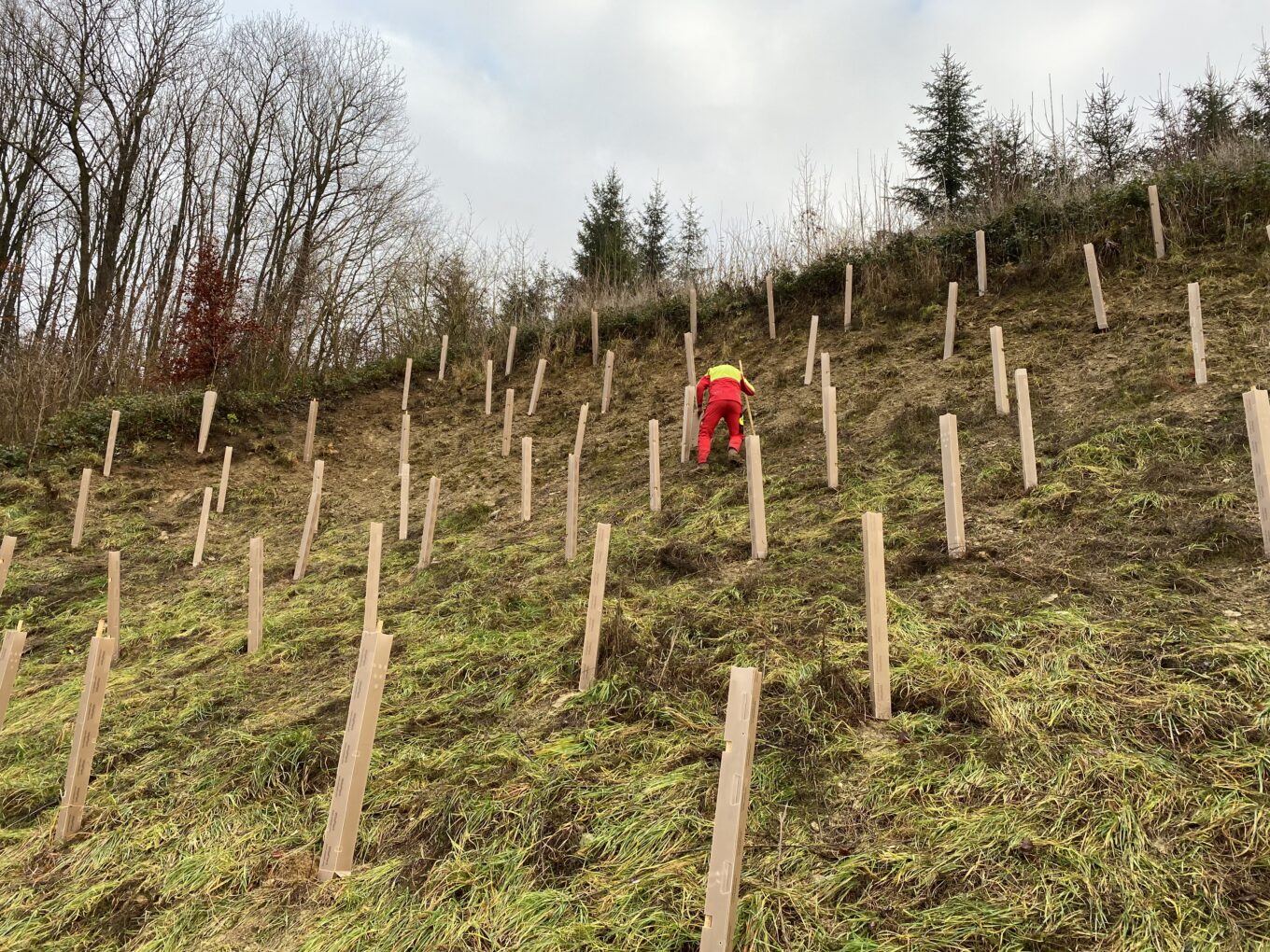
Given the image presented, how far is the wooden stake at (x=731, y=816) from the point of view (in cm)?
181

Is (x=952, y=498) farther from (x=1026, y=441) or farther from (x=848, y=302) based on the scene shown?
(x=848, y=302)

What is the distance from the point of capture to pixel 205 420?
10.3m

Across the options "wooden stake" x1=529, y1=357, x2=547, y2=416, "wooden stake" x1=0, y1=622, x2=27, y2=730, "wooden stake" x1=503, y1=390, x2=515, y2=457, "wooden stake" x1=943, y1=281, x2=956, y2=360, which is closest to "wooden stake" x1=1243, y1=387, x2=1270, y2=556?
"wooden stake" x1=943, y1=281, x2=956, y2=360

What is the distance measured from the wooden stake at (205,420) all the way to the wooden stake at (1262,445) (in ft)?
38.2

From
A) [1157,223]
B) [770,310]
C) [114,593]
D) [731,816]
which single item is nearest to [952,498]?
[731,816]

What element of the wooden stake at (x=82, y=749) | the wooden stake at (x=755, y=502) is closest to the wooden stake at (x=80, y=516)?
the wooden stake at (x=82, y=749)

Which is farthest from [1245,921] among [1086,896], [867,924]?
[867,924]

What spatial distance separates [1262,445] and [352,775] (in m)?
4.62

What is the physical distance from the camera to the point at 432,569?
647 centimetres

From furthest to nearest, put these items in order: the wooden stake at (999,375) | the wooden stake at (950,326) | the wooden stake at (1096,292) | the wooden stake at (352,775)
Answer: the wooden stake at (950,326) < the wooden stake at (1096,292) < the wooden stake at (999,375) < the wooden stake at (352,775)

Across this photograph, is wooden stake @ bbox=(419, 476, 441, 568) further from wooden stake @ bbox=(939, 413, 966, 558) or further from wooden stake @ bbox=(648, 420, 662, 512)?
wooden stake @ bbox=(939, 413, 966, 558)

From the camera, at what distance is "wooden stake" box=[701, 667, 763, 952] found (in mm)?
1806

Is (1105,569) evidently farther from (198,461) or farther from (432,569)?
(198,461)

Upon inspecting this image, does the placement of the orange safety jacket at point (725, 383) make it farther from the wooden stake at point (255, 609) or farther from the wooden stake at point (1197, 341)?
the wooden stake at point (255, 609)
